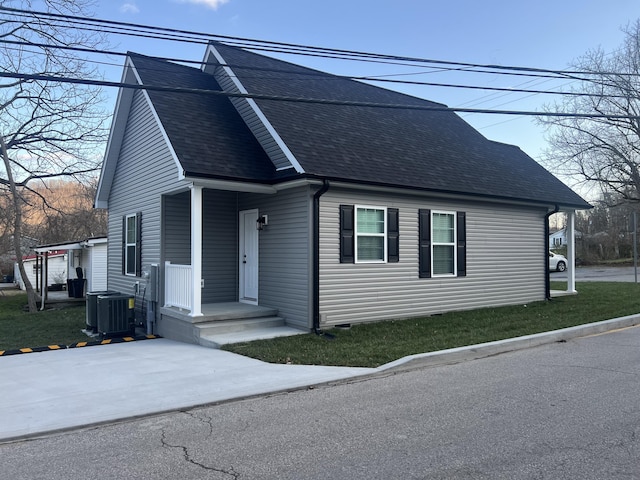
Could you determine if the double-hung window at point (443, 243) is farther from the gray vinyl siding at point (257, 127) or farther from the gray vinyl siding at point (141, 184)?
the gray vinyl siding at point (141, 184)

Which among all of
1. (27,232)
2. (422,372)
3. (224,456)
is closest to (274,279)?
(422,372)

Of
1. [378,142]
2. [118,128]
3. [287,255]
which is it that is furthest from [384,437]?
[118,128]

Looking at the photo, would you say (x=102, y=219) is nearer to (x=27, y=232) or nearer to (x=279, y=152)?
(x=27, y=232)

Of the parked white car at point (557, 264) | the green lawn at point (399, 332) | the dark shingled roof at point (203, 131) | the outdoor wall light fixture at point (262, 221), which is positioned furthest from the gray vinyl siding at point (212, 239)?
the parked white car at point (557, 264)

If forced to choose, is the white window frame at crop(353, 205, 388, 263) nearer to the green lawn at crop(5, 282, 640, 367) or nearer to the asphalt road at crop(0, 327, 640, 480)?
the green lawn at crop(5, 282, 640, 367)

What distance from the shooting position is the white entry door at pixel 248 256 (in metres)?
11.9

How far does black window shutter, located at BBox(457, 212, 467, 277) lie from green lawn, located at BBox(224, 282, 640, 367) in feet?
3.61

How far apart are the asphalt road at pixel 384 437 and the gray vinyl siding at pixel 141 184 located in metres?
6.55

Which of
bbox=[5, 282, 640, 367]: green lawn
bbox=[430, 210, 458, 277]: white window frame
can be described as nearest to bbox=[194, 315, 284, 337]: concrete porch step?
bbox=[5, 282, 640, 367]: green lawn

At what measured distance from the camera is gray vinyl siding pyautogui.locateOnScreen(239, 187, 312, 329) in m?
10.2

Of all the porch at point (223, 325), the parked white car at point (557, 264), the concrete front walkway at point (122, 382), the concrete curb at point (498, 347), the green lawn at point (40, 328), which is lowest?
the green lawn at point (40, 328)

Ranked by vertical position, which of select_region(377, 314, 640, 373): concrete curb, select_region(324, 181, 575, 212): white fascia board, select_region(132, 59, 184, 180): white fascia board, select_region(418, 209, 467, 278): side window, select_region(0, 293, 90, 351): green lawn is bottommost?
select_region(0, 293, 90, 351): green lawn

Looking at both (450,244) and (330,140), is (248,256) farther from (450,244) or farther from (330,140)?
(450,244)

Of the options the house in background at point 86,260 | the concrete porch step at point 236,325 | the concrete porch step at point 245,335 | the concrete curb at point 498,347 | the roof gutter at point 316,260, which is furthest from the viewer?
the house in background at point 86,260
